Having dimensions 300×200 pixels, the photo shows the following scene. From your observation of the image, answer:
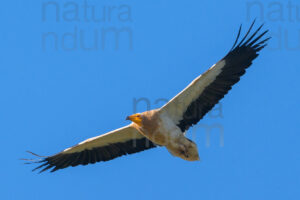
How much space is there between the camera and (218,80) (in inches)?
440

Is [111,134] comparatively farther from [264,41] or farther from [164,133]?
[264,41]

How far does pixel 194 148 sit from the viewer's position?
10742 millimetres

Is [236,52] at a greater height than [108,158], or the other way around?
[236,52]

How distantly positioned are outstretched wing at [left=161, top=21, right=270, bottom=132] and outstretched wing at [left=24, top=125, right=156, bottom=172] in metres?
1.05

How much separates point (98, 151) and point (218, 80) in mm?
2803

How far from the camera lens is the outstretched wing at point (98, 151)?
1196cm

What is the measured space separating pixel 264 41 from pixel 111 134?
3.40 meters

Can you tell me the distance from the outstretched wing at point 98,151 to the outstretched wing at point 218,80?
1.05m

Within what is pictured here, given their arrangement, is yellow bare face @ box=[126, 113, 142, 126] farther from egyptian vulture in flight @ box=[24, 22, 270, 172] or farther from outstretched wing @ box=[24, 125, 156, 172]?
outstretched wing @ box=[24, 125, 156, 172]

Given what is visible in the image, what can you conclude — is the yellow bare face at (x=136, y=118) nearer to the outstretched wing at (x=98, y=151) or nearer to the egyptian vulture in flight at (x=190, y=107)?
the egyptian vulture in flight at (x=190, y=107)

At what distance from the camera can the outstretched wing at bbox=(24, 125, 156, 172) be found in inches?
471

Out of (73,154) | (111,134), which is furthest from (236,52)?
(73,154)

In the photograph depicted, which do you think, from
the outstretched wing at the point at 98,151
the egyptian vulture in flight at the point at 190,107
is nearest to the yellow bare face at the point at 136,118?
the egyptian vulture in flight at the point at 190,107

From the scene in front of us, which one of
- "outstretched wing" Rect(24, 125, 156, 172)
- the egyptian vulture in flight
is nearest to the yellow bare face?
the egyptian vulture in flight
